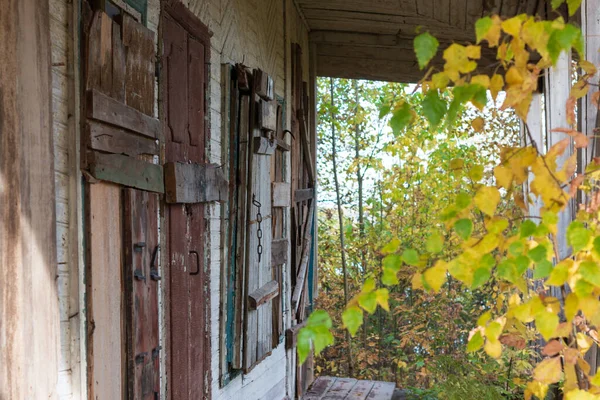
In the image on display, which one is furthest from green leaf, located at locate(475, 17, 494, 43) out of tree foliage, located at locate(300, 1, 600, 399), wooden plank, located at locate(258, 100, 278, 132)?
wooden plank, located at locate(258, 100, 278, 132)

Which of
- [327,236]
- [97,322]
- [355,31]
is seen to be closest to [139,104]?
[97,322]

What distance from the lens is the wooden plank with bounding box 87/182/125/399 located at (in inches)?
88.1

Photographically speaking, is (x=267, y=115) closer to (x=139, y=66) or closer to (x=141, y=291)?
(x=139, y=66)

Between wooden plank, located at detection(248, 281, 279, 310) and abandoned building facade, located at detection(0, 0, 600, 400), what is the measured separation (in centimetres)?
2

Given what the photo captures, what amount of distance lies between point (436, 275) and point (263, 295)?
11.0 feet

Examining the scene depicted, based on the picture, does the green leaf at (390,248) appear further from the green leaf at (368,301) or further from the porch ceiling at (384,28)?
the porch ceiling at (384,28)

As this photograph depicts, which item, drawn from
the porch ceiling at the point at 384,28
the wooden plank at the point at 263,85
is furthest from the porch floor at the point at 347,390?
the porch ceiling at the point at 384,28

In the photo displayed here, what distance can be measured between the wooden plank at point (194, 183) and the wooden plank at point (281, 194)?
3.93 ft

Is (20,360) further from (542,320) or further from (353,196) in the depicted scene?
(353,196)

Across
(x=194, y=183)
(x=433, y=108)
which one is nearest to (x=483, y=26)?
(x=433, y=108)

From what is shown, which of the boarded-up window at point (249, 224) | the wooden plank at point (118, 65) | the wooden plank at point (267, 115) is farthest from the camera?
the wooden plank at point (267, 115)

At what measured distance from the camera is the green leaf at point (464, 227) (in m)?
1.25

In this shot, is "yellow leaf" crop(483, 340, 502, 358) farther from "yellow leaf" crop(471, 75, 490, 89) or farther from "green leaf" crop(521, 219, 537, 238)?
"yellow leaf" crop(471, 75, 490, 89)

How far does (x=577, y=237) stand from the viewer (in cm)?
116
